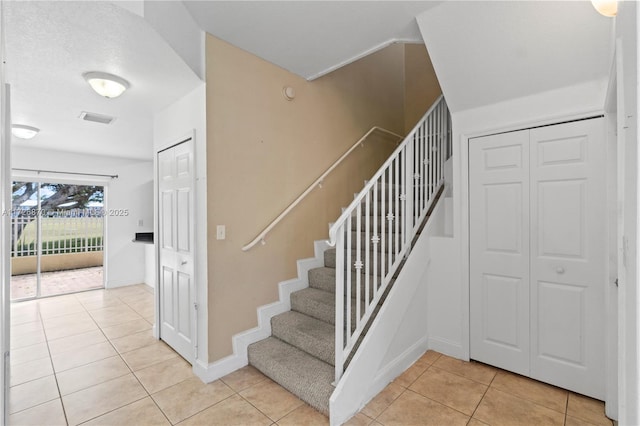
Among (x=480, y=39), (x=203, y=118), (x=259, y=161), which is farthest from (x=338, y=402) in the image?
(x=480, y=39)

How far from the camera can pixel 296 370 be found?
7.09 ft

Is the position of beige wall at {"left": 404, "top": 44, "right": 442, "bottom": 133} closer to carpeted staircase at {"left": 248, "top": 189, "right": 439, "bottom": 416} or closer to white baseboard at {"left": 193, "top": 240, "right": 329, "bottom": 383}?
white baseboard at {"left": 193, "top": 240, "right": 329, "bottom": 383}

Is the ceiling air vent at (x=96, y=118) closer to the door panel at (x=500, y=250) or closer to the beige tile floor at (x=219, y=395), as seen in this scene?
the beige tile floor at (x=219, y=395)

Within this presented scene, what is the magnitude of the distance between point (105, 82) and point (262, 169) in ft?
4.37

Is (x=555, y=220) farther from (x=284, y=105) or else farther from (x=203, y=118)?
(x=203, y=118)

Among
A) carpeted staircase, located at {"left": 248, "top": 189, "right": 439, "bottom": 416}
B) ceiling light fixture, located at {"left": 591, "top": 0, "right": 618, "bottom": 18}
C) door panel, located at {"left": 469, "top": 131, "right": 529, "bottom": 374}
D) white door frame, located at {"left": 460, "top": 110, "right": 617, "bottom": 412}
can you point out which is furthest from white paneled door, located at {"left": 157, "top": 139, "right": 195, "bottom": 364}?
ceiling light fixture, located at {"left": 591, "top": 0, "right": 618, "bottom": 18}

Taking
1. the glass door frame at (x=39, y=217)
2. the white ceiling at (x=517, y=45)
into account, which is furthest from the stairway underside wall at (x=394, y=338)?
the glass door frame at (x=39, y=217)

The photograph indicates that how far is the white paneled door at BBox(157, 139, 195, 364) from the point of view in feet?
8.49

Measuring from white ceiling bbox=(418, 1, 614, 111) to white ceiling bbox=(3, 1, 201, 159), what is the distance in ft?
6.22

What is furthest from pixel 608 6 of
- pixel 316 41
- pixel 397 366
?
pixel 397 366

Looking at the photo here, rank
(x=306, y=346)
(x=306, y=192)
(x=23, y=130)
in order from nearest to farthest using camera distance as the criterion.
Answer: (x=306, y=346) < (x=306, y=192) < (x=23, y=130)

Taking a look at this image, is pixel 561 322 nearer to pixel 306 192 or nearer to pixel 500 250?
pixel 500 250

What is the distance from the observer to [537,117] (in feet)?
7.41

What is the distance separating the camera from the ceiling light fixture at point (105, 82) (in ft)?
7.19
